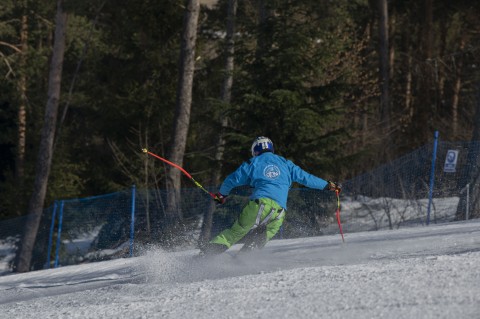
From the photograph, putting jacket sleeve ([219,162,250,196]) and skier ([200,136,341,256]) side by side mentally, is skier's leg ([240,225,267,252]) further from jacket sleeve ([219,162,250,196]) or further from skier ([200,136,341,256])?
jacket sleeve ([219,162,250,196])

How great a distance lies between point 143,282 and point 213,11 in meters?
19.0

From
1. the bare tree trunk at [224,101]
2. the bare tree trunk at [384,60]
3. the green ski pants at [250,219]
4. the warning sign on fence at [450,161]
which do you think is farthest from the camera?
the bare tree trunk at [384,60]

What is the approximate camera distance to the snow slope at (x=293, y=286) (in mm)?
6797

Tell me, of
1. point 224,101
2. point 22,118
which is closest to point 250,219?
point 224,101

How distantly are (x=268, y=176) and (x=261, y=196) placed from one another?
0.83 ft

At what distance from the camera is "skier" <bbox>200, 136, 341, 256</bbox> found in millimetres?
10133

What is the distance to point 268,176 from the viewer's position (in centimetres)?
1017

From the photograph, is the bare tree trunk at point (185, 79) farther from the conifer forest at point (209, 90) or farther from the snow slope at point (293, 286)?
the snow slope at point (293, 286)

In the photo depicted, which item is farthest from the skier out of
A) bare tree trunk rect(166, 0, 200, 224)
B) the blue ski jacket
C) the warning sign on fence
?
bare tree trunk rect(166, 0, 200, 224)

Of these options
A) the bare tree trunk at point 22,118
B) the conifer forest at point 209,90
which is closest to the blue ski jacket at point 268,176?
the conifer forest at point 209,90

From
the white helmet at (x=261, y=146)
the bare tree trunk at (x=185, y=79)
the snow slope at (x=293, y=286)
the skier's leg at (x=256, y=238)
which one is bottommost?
the snow slope at (x=293, y=286)

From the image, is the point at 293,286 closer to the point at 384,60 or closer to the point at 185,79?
the point at 185,79

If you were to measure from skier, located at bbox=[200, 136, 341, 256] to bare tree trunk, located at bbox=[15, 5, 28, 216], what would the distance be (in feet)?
62.7

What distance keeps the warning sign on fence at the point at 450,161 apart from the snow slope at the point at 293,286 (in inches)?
161
